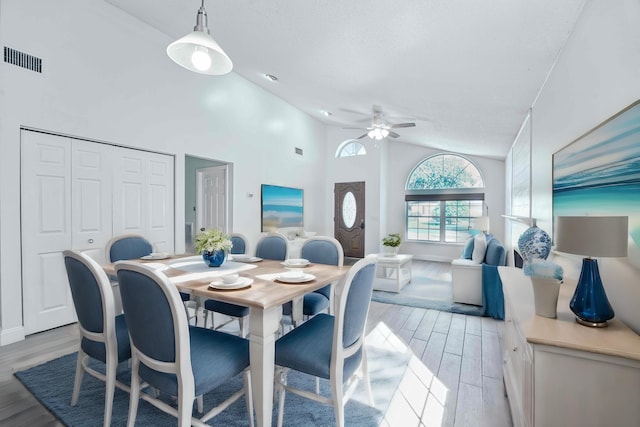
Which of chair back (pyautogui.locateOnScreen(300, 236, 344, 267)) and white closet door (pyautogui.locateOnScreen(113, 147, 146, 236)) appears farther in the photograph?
white closet door (pyautogui.locateOnScreen(113, 147, 146, 236))

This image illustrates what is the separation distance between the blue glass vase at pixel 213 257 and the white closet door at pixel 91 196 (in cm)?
174

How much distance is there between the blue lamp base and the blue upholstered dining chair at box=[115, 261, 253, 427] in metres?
1.60

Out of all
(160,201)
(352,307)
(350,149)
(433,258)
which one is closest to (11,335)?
(160,201)

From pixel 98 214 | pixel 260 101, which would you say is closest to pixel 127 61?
pixel 98 214

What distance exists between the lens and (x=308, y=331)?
1793 mm

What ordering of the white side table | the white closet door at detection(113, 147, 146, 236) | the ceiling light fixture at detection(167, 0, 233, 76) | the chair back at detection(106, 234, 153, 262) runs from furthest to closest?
the white side table < the white closet door at detection(113, 147, 146, 236) < the chair back at detection(106, 234, 153, 262) < the ceiling light fixture at detection(167, 0, 233, 76)

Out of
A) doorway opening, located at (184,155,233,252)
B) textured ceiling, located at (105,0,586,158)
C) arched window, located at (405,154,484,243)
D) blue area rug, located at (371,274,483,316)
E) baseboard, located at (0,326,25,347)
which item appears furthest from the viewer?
arched window, located at (405,154,484,243)

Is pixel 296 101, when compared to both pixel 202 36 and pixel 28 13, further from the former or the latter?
pixel 202 36

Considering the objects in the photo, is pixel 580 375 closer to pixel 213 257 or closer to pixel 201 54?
pixel 213 257

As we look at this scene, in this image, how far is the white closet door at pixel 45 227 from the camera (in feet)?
9.51

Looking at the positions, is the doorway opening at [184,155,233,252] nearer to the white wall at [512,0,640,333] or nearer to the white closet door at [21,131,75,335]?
the white closet door at [21,131,75,335]

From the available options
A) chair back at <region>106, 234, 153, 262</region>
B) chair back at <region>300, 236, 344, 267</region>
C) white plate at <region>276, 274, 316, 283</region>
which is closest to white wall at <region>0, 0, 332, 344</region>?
chair back at <region>106, 234, 153, 262</region>

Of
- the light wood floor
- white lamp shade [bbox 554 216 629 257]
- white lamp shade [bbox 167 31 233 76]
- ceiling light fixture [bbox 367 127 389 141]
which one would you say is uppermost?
ceiling light fixture [bbox 367 127 389 141]

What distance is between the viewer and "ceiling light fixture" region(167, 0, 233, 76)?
1.88 meters
